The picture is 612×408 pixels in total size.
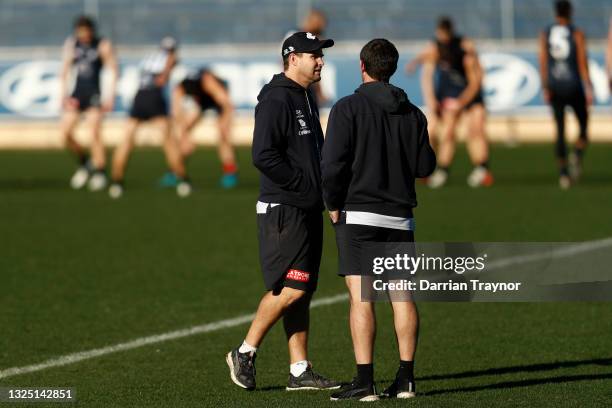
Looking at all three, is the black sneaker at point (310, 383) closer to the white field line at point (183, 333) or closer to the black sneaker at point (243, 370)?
the black sneaker at point (243, 370)

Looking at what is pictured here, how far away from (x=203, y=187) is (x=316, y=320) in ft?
35.9

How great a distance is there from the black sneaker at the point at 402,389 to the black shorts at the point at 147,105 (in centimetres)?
1265

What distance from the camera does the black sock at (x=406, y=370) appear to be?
6836 mm

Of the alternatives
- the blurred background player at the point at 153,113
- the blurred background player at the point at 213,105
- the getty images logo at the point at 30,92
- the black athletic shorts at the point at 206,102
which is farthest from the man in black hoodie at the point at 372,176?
the getty images logo at the point at 30,92

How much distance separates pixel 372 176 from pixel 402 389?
1014 millimetres

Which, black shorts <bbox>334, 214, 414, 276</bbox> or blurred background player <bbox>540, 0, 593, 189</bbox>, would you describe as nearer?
black shorts <bbox>334, 214, 414, 276</bbox>

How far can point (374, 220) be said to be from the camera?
6766 millimetres

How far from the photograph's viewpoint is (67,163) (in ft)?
85.9

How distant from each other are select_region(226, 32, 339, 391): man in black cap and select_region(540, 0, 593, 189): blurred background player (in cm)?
1197

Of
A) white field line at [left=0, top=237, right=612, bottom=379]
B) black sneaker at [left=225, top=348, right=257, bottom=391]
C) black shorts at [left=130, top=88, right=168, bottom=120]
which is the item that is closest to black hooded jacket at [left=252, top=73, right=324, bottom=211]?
black sneaker at [left=225, top=348, right=257, bottom=391]

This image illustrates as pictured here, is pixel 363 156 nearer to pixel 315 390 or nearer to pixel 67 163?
pixel 315 390

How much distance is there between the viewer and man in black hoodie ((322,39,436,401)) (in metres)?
6.68

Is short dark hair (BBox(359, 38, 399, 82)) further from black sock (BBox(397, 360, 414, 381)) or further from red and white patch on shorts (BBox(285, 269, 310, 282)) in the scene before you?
black sock (BBox(397, 360, 414, 381))

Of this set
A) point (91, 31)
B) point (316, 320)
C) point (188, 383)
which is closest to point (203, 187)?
point (91, 31)
